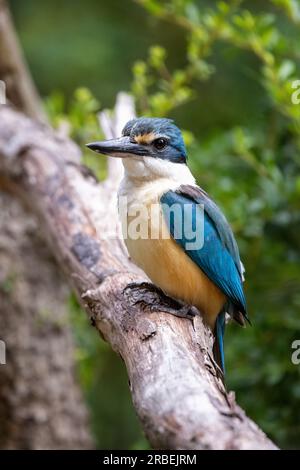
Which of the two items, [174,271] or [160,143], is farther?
[160,143]

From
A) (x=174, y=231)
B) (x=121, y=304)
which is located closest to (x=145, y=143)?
(x=174, y=231)

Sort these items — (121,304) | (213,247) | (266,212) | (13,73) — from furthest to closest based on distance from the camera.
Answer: (13,73), (266,212), (213,247), (121,304)

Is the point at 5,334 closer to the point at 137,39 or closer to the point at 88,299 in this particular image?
the point at 88,299

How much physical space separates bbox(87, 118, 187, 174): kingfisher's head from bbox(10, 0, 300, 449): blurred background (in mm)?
568

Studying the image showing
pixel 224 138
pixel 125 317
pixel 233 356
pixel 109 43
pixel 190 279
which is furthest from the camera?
pixel 109 43

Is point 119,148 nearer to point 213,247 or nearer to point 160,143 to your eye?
point 160,143

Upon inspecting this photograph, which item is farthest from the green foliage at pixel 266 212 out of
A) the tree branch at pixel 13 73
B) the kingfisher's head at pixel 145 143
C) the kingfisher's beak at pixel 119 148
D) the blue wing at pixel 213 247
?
the tree branch at pixel 13 73

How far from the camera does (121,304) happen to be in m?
2.30

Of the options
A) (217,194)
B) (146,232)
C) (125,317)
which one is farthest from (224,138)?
(125,317)

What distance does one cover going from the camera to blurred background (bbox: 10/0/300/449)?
294 centimetres

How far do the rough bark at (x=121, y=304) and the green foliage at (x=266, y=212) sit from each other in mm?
522

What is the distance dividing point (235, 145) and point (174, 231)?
3.02ft
